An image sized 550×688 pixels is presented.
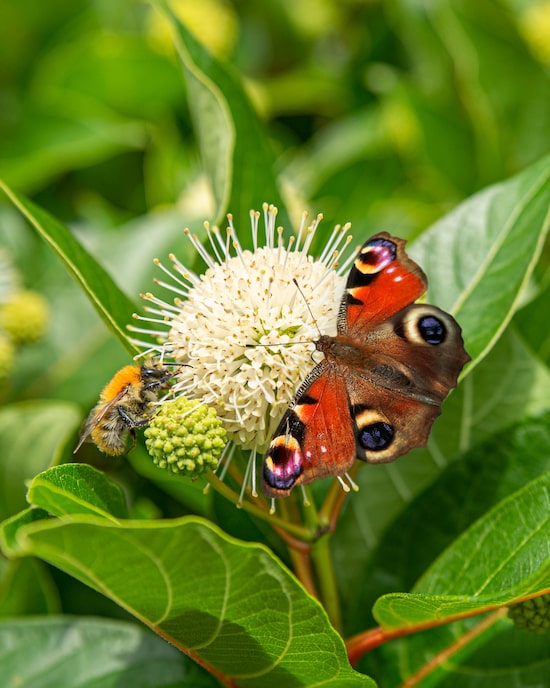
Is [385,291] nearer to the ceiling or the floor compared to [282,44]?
nearer to the floor

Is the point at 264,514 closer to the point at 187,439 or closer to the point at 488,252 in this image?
the point at 187,439

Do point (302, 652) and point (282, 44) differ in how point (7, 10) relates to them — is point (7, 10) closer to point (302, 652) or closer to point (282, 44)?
point (282, 44)

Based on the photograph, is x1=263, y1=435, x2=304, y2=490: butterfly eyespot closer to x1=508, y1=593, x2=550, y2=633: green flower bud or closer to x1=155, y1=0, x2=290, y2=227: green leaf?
x1=508, y1=593, x2=550, y2=633: green flower bud

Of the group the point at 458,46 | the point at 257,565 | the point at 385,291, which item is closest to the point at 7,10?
the point at 458,46

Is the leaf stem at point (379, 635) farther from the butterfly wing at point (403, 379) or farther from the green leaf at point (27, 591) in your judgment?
the green leaf at point (27, 591)

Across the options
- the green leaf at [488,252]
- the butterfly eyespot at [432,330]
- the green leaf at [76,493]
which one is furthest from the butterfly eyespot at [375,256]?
the green leaf at [76,493]

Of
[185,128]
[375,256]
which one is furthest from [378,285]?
[185,128]
